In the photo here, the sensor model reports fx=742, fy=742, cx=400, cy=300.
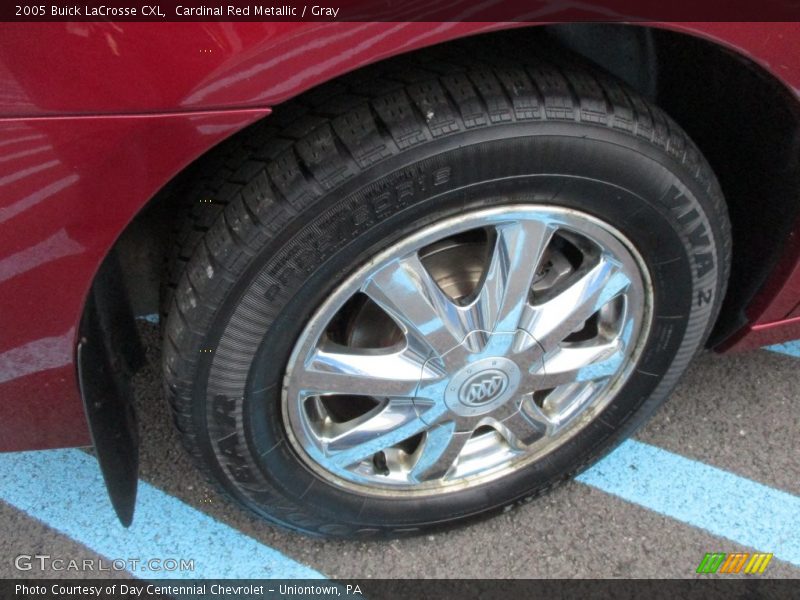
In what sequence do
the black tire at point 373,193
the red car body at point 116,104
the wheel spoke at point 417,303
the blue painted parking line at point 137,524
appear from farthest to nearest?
the blue painted parking line at point 137,524 < the wheel spoke at point 417,303 < the black tire at point 373,193 < the red car body at point 116,104

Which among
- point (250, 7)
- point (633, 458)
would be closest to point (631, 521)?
point (633, 458)

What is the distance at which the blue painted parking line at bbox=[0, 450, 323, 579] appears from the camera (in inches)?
64.6

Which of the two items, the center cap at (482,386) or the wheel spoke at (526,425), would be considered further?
the wheel spoke at (526,425)

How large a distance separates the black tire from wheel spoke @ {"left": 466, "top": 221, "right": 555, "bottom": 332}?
67 millimetres

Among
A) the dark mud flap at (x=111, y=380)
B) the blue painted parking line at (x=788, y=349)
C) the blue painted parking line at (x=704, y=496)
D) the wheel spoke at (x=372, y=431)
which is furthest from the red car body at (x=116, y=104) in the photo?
the blue painted parking line at (x=788, y=349)

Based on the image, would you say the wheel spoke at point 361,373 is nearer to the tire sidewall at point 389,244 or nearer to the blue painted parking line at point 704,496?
the tire sidewall at point 389,244

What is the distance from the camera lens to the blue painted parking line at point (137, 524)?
1642 mm

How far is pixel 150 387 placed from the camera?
1.96m

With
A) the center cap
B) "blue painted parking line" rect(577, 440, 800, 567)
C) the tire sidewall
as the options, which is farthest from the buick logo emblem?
"blue painted parking line" rect(577, 440, 800, 567)

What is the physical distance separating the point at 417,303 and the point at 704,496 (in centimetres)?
98

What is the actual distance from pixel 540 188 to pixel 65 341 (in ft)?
2.60

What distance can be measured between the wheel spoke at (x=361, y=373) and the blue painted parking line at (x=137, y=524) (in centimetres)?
54

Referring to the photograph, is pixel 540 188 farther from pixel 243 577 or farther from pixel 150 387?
pixel 150 387

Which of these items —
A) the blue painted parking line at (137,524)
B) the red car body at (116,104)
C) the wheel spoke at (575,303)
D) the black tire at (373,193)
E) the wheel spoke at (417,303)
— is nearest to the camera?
the red car body at (116,104)
